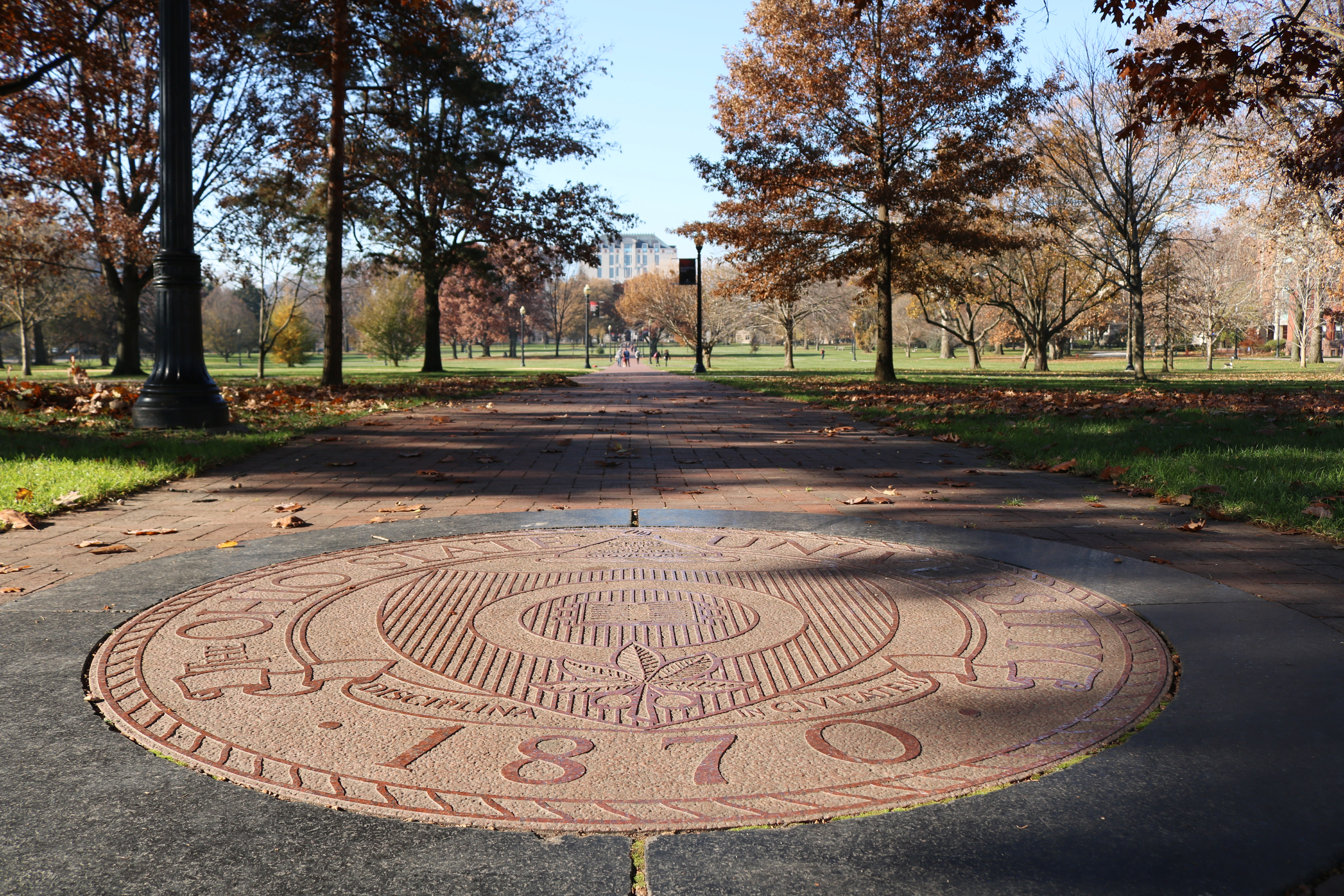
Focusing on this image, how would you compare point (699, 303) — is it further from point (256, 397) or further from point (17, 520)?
point (17, 520)

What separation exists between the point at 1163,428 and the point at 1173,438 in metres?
1.07

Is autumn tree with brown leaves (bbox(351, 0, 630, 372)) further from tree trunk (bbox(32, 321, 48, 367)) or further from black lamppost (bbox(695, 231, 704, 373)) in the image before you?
tree trunk (bbox(32, 321, 48, 367))

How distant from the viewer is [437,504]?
19.2 feet

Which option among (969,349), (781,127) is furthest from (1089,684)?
(969,349)

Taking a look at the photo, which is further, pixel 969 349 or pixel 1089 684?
pixel 969 349

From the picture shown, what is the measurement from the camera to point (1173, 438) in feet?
28.4

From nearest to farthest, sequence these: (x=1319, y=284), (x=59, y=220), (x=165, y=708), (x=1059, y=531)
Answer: (x=165, y=708) → (x=1059, y=531) → (x=59, y=220) → (x=1319, y=284)

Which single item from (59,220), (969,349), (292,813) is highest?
(59,220)

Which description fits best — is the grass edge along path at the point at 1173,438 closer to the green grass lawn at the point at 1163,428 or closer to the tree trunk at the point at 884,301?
the green grass lawn at the point at 1163,428

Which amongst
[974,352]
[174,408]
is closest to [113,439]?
[174,408]

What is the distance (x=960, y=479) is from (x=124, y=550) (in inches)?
226

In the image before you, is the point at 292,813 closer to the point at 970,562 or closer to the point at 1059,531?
the point at 970,562

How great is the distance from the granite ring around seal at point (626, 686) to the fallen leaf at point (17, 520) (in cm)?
206

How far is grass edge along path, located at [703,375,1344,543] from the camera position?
5.64 metres
